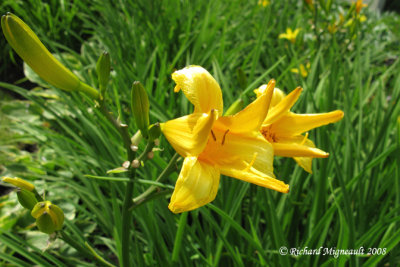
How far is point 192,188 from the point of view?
0.54 metres

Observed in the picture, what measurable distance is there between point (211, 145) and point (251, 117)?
0.35ft

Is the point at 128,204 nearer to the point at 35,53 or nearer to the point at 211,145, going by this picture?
the point at 211,145

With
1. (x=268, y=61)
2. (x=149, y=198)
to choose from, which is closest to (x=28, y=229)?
(x=149, y=198)

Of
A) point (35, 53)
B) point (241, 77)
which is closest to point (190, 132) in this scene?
point (35, 53)

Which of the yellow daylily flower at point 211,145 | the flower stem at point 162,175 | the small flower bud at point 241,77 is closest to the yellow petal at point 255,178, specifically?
the yellow daylily flower at point 211,145

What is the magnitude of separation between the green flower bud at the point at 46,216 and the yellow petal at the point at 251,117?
399 millimetres

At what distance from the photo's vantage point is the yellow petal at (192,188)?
0.52 meters

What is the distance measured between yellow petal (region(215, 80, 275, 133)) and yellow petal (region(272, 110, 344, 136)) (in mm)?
162

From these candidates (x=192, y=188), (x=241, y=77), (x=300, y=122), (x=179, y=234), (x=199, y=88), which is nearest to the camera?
(x=192, y=188)

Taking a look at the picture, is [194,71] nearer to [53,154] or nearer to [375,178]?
[375,178]

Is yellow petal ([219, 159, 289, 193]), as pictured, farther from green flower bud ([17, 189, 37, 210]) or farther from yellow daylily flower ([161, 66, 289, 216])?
green flower bud ([17, 189, 37, 210])

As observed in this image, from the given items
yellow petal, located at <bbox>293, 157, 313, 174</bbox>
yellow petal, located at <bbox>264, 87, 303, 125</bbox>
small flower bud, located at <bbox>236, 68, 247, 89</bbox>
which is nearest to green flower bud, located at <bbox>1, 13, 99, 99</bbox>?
yellow petal, located at <bbox>264, 87, 303, 125</bbox>

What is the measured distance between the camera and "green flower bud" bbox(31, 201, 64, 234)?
25.8 inches

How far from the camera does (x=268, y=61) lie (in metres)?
2.32
